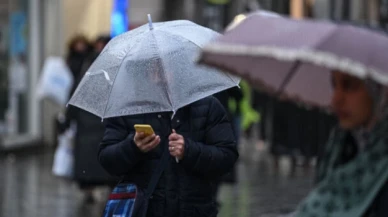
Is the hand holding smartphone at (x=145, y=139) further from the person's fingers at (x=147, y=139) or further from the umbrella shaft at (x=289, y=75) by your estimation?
the umbrella shaft at (x=289, y=75)

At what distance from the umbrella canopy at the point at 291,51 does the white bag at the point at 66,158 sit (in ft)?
28.8

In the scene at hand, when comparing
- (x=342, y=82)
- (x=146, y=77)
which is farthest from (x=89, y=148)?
(x=342, y=82)

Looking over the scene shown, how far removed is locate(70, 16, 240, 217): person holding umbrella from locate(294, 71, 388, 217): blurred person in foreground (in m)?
1.86

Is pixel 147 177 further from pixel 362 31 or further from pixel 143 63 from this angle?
pixel 362 31

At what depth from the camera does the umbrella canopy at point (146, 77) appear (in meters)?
5.37

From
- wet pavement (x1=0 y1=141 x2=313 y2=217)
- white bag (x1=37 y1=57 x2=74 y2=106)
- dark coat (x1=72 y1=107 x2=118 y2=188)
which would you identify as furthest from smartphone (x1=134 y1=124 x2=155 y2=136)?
white bag (x1=37 y1=57 x2=74 y2=106)

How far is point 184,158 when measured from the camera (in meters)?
5.23

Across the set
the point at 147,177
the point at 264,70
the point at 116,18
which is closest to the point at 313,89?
the point at 264,70

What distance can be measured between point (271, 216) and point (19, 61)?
894 cm

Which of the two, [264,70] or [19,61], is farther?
[19,61]

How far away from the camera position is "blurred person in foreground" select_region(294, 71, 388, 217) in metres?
3.17

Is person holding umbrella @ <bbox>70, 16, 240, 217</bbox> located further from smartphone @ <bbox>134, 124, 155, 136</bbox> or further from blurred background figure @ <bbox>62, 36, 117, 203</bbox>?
blurred background figure @ <bbox>62, 36, 117, 203</bbox>

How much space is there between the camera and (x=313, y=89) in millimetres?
3734

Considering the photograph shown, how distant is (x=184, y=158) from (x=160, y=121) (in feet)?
0.89
